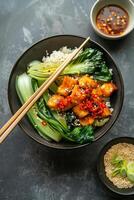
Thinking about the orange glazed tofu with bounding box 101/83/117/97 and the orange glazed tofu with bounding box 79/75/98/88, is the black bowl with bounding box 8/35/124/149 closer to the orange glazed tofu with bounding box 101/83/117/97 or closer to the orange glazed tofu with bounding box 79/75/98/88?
the orange glazed tofu with bounding box 101/83/117/97

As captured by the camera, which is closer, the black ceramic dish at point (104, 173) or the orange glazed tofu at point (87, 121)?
the orange glazed tofu at point (87, 121)

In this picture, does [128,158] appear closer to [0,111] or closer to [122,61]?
[122,61]

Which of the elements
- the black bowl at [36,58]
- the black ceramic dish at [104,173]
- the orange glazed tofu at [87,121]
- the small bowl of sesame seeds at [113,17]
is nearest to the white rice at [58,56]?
the black bowl at [36,58]

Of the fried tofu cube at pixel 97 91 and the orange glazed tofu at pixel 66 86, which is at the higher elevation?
the orange glazed tofu at pixel 66 86

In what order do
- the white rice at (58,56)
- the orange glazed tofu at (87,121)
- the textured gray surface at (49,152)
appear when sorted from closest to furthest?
the orange glazed tofu at (87,121) < the white rice at (58,56) < the textured gray surface at (49,152)

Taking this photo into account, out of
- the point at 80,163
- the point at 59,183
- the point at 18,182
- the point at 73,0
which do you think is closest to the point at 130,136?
the point at 80,163

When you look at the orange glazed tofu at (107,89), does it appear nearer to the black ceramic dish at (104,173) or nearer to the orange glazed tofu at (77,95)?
the orange glazed tofu at (77,95)

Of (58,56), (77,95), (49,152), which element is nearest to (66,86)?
(77,95)

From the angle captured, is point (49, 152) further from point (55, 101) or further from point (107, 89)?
point (107, 89)
